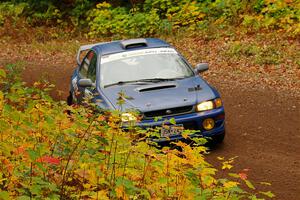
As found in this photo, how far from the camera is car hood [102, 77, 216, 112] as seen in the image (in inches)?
348

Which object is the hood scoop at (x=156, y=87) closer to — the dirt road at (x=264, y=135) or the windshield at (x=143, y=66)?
the windshield at (x=143, y=66)

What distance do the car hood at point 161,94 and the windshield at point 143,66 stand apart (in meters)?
0.25

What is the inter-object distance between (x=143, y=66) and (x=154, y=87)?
0.80 metres

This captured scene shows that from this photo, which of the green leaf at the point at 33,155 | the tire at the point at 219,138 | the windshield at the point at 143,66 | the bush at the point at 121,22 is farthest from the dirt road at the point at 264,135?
the bush at the point at 121,22

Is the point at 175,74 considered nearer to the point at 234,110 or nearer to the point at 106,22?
the point at 234,110

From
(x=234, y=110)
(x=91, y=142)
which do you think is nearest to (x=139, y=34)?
(x=234, y=110)

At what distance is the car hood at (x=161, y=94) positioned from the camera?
884 cm

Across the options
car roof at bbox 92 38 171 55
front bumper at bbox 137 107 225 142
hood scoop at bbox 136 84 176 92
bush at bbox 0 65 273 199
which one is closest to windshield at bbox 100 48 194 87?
car roof at bbox 92 38 171 55

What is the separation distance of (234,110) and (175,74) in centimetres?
283

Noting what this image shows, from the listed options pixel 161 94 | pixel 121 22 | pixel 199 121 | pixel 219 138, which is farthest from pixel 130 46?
pixel 121 22

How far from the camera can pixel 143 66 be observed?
10.0 meters

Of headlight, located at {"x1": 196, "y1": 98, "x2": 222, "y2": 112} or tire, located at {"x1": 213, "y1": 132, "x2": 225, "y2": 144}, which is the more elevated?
headlight, located at {"x1": 196, "y1": 98, "x2": 222, "y2": 112}

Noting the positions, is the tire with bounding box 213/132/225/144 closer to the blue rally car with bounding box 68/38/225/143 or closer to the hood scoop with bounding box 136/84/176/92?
the blue rally car with bounding box 68/38/225/143

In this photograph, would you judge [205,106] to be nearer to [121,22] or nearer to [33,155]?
[33,155]
